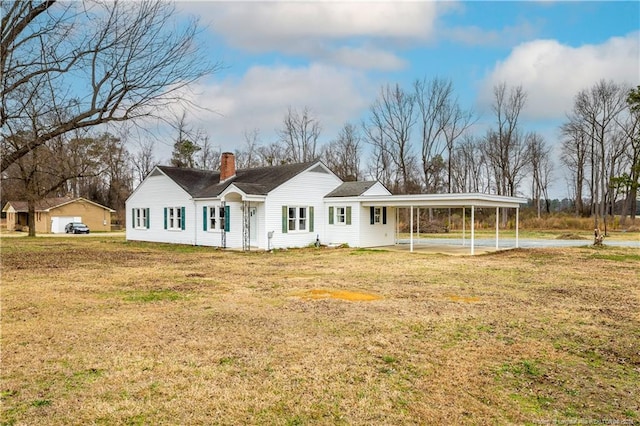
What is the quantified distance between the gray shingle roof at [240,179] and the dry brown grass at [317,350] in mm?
10389

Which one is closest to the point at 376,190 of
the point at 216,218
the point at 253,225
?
the point at 253,225

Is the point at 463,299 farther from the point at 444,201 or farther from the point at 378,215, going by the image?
the point at 378,215

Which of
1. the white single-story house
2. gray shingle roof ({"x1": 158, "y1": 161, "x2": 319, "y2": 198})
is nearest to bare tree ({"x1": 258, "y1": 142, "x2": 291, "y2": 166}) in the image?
gray shingle roof ({"x1": 158, "y1": 161, "x2": 319, "y2": 198})

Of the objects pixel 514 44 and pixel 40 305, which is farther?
pixel 514 44

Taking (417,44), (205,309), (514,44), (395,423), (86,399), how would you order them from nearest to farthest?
(395,423) < (86,399) < (205,309) < (417,44) < (514,44)

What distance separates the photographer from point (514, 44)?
62.6 ft

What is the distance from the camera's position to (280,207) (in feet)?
73.3

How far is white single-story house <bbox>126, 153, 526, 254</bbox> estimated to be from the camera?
71.7 ft

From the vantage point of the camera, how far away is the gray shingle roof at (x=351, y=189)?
2358 centimetres

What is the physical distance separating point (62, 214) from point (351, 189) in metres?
33.9

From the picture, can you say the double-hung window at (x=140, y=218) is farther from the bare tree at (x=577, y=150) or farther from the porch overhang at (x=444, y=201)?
the bare tree at (x=577, y=150)

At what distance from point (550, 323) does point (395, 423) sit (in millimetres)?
4827

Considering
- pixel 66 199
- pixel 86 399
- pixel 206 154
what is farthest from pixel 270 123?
pixel 86 399

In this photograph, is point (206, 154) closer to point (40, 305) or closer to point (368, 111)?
point (368, 111)
